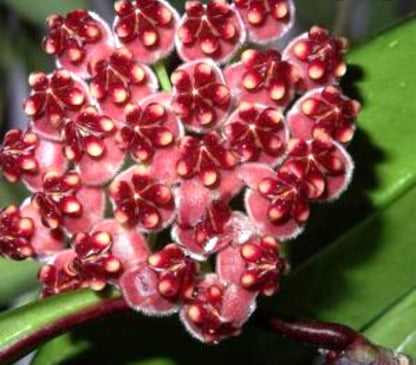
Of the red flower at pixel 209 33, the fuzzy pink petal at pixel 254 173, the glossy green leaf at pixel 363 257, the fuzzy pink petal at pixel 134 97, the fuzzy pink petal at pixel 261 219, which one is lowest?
the glossy green leaf at pixel 363 257

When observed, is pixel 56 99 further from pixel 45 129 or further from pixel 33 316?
pixel 33 316

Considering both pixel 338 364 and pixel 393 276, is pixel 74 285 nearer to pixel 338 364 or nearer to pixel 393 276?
pixel 338 364

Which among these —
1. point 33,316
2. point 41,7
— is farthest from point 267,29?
point 41,7

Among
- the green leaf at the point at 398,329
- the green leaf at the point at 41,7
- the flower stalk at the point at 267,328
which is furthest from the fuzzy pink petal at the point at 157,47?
the green leaf at the point at 41,7

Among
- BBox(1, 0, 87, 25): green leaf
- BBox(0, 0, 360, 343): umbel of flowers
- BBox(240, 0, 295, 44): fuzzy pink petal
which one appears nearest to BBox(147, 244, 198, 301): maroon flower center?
BBox(0, 0, 360, 343): umbel of flowers

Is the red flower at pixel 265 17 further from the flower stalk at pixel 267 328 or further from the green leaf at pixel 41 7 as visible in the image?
the green leaf at pixel 41 7

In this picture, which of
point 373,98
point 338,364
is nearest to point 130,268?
point 338,364

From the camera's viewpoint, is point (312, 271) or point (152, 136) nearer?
point (152, 136)
